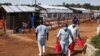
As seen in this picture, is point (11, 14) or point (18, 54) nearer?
point (18, 54)

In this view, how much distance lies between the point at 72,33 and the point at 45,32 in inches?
47.3

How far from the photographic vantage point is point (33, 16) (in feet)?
109

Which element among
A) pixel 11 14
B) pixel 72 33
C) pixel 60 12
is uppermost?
pixel 72 33

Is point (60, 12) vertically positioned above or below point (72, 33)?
below

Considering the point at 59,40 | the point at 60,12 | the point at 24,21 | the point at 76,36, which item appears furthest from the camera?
the point at 60,12

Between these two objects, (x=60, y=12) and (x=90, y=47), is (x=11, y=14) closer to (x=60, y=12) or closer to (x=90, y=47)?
(x=90, y=47)

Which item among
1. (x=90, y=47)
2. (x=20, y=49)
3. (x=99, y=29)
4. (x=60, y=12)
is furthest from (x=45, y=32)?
(x=60, y=12)

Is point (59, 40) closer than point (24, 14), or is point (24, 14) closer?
point (59, 40)

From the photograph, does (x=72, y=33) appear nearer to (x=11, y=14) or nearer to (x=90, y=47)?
(x=90, y=47)

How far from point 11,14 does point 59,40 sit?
20.5 meters

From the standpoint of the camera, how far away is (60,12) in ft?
193

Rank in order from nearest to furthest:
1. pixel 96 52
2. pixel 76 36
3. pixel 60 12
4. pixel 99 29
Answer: pixel 96 52 < pixel 76 36 < pixel 99 29 < pixel 60 12

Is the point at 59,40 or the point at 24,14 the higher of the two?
the point at 59,40

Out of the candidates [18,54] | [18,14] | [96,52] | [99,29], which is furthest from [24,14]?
[96,52]
